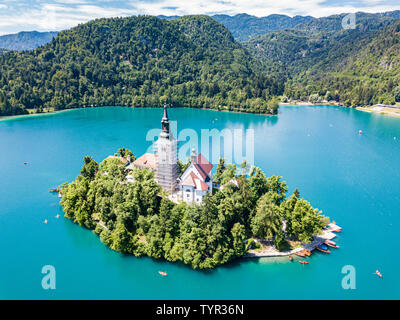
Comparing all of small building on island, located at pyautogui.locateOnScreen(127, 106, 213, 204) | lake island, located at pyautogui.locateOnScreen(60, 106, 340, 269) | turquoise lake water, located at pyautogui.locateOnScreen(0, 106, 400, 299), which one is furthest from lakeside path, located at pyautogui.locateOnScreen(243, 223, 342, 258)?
small building on island, located at pyautogui.locateOnScreen(127, 106, 213, 204)

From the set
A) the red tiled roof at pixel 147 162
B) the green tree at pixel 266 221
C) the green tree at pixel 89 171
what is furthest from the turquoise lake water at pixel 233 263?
the red tiled roof at pixel 147 162

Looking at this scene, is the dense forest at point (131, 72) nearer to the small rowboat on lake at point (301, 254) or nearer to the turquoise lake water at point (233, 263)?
the turquoise lake water at point (233, 263)

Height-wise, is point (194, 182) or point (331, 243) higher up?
point (194, 182)

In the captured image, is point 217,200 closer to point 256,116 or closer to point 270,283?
point 270,283

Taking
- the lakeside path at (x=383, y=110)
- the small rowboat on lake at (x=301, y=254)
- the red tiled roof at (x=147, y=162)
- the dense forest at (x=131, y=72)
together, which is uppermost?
the dense forest at (x=131, y=72)

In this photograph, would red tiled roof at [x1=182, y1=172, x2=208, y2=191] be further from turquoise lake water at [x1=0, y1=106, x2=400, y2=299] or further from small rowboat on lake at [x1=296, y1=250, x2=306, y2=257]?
small rowboat on lake at [x1=296, y1=250, x2=306, y2=257]

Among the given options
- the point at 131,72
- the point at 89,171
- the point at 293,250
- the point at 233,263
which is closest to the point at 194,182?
the point at 233,263

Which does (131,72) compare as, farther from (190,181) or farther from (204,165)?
(190,181)
